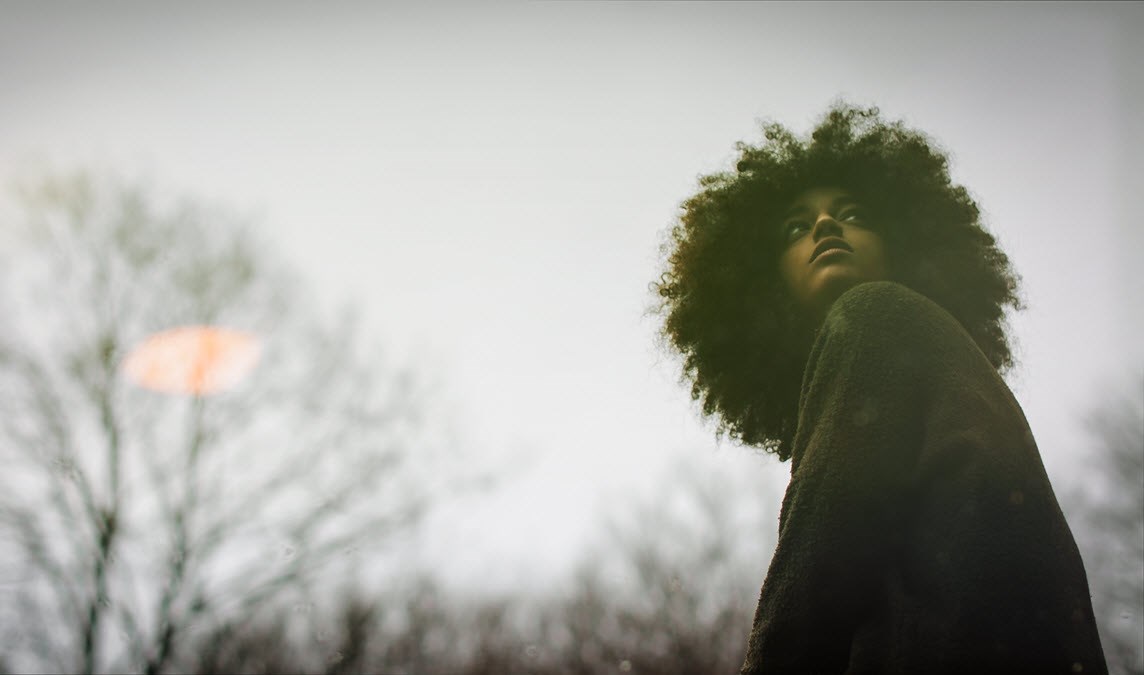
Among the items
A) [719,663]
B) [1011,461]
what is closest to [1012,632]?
[1011,461]

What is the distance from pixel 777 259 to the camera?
135 inches

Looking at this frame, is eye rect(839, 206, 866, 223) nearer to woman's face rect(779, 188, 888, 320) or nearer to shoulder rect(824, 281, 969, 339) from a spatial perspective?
woman's face rect(779, 188, 888, 320)

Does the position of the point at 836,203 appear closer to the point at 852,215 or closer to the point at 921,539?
the point at 852,215

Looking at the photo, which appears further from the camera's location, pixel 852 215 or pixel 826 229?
pixel 852 215

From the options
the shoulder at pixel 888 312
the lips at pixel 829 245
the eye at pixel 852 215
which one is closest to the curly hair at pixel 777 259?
the eye at pixel 852 215

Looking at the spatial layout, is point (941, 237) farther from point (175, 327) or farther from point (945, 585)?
point (175, 327)

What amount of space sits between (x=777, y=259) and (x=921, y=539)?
186 centimetres

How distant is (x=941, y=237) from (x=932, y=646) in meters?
2.39

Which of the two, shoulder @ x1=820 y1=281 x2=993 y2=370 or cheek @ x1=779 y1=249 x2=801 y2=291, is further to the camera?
cheek @ x1=779 y1=249 x2=801 y2=291

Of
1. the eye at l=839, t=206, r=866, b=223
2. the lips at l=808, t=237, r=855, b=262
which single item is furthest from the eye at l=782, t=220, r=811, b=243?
the lips at l=808, t=237, r=855, b=262

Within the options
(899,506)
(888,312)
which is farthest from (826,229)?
(899,506)

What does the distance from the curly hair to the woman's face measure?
18 cm

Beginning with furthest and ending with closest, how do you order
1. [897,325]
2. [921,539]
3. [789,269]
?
1. [789,269]
2. [897,325]
3. [921,539]

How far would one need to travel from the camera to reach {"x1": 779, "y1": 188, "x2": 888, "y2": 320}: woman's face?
2.71 meters
